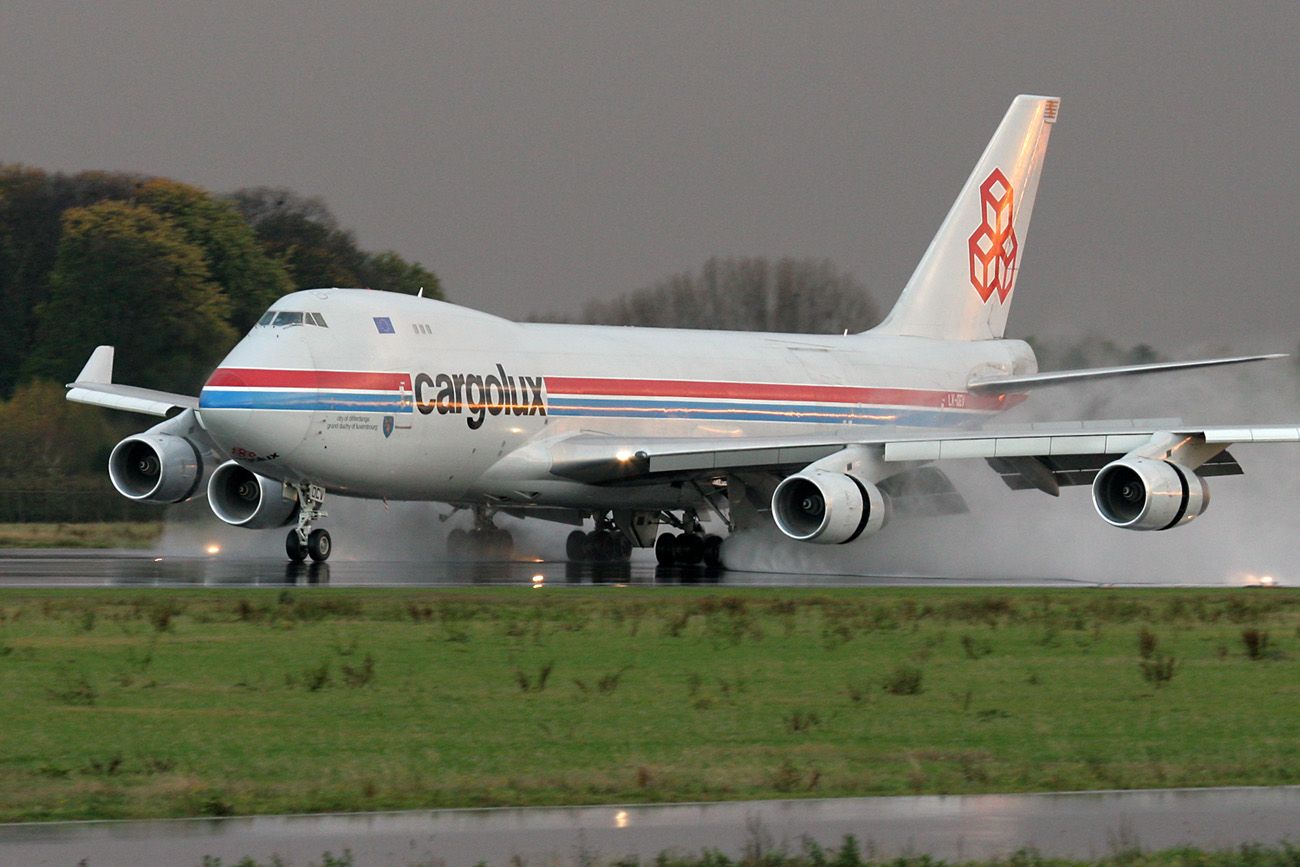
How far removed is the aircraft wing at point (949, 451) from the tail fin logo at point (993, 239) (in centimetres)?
1002

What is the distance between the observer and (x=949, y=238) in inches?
1802

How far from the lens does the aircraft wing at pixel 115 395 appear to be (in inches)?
1512

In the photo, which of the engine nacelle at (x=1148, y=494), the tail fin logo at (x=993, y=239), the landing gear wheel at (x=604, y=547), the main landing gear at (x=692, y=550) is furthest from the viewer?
the tail fin logo at (x=993, y=239)

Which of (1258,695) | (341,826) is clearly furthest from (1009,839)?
(1258,695)

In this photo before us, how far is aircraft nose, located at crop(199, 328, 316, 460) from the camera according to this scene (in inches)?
1199

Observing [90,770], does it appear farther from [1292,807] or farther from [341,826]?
[1292,807]

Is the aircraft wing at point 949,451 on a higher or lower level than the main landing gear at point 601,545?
higher

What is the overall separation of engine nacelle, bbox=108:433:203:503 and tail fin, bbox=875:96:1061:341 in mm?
16997

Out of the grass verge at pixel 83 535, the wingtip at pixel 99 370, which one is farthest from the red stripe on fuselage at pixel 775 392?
the grass verge at pixel 83 535

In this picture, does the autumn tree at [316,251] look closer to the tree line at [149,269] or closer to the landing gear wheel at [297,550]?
the tree line at [149,269]

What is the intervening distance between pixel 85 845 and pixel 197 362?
4840 cm

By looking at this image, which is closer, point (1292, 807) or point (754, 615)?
point (1292, 807)

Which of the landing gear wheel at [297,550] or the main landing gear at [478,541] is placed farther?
the main landing gear at [478,541]

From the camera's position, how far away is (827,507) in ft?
104
